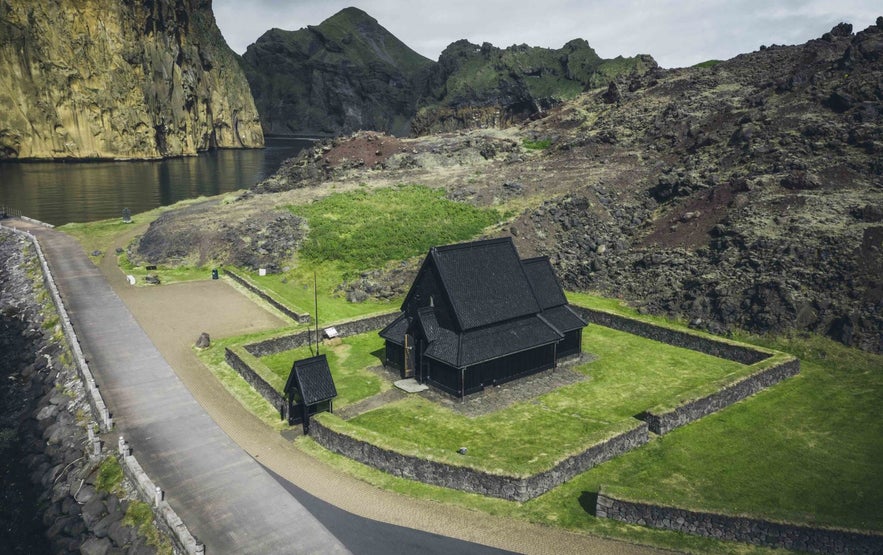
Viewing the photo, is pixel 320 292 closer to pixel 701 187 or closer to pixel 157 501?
pixel 157 501

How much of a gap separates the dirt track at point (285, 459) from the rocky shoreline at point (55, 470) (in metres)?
5.63

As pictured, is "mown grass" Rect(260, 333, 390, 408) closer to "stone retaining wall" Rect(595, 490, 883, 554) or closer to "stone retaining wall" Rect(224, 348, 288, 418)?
"stone retaining wall" Rect(224, 348, 288, 418)

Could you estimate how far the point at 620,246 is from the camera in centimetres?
6125

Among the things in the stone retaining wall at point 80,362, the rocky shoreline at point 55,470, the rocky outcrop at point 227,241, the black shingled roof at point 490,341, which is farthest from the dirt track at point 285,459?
the rocky outcrop at point 227,241

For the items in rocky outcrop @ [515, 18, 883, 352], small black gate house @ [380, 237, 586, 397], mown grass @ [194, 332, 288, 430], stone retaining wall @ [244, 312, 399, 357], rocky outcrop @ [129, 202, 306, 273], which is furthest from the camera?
rocky outcrop @ [129, 202, 306, 273]

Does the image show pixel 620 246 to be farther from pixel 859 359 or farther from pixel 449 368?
pixel 449 368

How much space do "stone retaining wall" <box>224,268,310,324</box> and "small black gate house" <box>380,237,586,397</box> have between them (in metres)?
10.7

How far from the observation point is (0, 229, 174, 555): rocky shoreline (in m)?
23.0

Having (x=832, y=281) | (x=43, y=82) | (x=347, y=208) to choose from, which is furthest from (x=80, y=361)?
(x=43, y=82)

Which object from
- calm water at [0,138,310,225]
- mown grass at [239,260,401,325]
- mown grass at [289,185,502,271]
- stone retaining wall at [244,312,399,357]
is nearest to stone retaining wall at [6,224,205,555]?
stone retaining wall at [244,312,399,357]

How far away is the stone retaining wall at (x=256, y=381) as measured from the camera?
31922 millimetres

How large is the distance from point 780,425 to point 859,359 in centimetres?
1274

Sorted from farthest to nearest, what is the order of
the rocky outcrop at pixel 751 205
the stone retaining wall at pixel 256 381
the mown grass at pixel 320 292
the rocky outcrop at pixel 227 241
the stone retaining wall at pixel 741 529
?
the rocky outcrop at pixel 227 241 → the mown grass at pixel 320 292 → the rocky outcrop at pixel 751 205 → the stone retaining wall at pixel 256 381 → the stone retaining wall at pixel 741 529

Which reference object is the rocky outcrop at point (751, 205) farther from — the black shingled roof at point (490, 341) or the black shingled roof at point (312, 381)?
the black shingled roof at point (312, 381)
